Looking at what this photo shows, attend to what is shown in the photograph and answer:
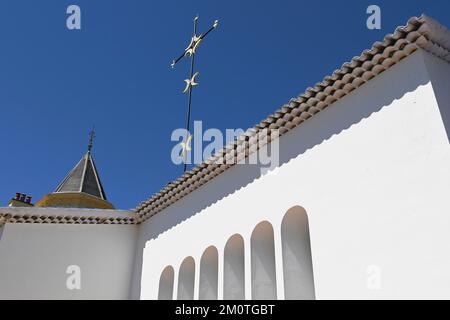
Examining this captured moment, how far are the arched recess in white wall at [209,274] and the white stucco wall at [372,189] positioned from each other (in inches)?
21.6

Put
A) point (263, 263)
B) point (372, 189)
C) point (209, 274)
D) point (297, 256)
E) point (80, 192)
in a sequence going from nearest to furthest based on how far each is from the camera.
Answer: point (372, 189) → point (297, 256) → point (263, 263) → point (209, 274) → point (80, 192)

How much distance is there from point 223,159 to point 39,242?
4345mm

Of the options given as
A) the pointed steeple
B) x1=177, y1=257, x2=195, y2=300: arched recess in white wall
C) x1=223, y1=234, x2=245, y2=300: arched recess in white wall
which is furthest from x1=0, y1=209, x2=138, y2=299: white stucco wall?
the pointed steeple

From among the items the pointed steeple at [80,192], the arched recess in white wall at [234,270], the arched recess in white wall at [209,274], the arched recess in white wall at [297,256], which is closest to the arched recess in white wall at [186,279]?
the arched recess in white wall at [209,274]

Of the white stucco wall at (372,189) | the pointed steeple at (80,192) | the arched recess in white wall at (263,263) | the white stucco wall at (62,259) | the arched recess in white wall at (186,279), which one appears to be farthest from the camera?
the pointed steeple at (80,192)

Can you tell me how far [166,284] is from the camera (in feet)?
28.3

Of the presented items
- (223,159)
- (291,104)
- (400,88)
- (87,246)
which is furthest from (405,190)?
(87,246)

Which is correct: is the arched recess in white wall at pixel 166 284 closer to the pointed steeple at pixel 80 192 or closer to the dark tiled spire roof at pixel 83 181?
the pointed steeple at pixel 80 192

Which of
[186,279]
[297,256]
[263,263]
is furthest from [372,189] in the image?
[186,279]

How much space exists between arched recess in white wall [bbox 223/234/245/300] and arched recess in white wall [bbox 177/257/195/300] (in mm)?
1132

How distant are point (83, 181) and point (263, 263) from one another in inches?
549

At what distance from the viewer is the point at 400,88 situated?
5312mm

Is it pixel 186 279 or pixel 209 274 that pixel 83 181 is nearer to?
pixel 186 279

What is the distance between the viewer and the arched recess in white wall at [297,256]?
19.4 feet
